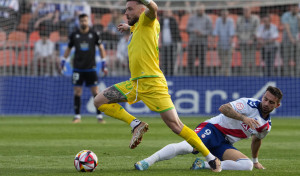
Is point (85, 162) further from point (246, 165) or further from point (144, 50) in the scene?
point (246, 165)

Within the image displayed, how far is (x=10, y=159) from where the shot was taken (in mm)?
8438

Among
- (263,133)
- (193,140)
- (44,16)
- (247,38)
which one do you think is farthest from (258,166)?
(44,16)

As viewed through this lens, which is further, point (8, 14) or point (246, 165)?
point (8, 14)

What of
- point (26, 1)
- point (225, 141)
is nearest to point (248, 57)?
point (26, 1)

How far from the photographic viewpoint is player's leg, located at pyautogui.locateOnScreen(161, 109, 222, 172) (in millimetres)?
7090

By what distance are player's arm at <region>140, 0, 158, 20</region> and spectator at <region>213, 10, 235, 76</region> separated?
39.9ft

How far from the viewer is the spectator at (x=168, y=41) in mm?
19062

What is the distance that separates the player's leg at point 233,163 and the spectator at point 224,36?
37.9 ft

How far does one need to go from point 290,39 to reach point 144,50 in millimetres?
13100

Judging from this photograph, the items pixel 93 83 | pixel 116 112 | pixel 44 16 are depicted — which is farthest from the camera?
pixel 44 16

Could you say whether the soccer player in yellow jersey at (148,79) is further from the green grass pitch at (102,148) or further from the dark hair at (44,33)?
the dark hair at (44,33)

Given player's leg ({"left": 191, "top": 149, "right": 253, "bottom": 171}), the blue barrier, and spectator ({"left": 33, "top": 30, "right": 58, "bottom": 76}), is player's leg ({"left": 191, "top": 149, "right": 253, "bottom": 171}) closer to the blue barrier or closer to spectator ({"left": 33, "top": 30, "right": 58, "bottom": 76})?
the blue barrier

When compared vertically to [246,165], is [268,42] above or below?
above

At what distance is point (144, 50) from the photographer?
735 centimetres
